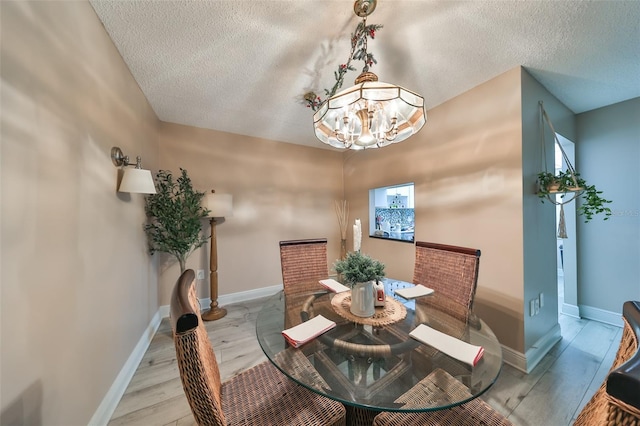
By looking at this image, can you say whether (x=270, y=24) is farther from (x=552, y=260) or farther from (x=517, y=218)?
(x=552, y=260)

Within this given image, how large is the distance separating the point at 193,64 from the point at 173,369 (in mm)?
2583

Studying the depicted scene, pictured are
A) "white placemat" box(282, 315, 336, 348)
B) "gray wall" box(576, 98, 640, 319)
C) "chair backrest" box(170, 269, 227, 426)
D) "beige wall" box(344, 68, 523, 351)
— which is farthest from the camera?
"gray wall" box(576, 98, 640, 319)

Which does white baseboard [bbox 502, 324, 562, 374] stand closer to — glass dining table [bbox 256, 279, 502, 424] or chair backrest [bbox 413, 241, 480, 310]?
chair backrest [bbox 413, 241, 480, 310]

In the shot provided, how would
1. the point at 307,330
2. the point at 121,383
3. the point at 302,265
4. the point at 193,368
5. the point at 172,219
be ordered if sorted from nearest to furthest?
the point at 193,368
the point at 307,330
the point at 121,383
the point at 302,265
the point at 172,219

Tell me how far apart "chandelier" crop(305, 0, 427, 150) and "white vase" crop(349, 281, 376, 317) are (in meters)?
1.02

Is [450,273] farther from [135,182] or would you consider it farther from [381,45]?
[135,182]

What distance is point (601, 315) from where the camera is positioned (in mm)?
2518

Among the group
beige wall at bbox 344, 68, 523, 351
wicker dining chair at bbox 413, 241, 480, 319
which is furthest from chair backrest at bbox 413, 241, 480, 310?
beige wall at bbox 344, 68, 523, 351

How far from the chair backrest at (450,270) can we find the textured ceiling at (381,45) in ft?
4.99

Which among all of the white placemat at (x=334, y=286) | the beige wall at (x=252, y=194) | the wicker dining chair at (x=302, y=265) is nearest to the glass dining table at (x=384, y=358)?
the white placemat at (x=334, y=286)

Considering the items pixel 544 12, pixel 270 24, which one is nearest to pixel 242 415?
pixel 270 24

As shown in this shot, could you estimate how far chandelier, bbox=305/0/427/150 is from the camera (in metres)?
1.22

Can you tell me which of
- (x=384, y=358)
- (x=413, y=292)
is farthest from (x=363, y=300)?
(x=413, y=292)

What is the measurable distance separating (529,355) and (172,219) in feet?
11.8
